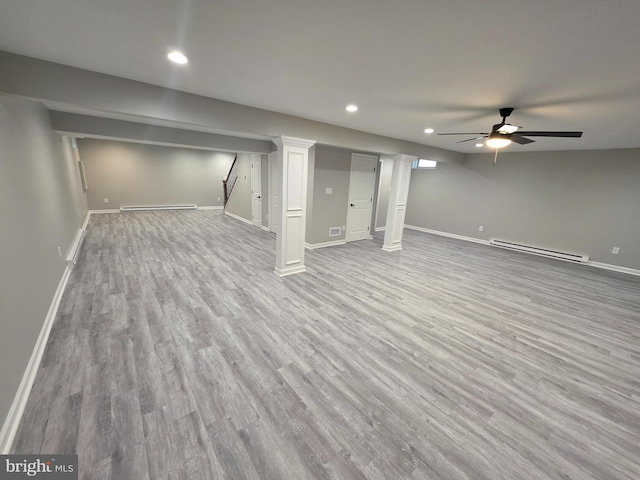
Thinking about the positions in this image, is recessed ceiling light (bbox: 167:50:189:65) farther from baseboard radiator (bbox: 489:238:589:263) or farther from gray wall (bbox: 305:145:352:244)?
baseboard radiator (bbox: 489:238:589:263)

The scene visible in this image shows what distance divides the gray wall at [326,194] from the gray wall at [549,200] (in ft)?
11.3

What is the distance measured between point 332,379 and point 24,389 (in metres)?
2.12

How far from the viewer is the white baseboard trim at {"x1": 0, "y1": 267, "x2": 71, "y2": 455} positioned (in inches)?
51.7

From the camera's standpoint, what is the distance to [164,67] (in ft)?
6.41

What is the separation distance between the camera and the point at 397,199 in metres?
5.39

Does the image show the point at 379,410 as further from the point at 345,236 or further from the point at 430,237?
the point at 430,237

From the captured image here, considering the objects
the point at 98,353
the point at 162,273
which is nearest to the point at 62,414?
the point at 98,353

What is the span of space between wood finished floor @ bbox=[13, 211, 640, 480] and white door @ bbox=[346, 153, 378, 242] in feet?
8.31

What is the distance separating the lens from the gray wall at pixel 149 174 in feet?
24.1

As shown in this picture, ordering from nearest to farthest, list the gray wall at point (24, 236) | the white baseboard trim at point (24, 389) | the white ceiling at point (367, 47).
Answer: the white ceiling at point (367, 47) < the white baseboard trim at point (24, 389) < the gray wall at point (24, 236)

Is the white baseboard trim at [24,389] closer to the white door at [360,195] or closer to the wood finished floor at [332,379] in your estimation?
the wood finished floor at [332,379]

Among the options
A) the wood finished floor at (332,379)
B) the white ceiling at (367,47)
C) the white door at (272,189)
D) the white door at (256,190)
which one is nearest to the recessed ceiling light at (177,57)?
the white ceiling at (367,47)

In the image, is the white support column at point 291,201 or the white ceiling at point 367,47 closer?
the white ceiling at point 367,47

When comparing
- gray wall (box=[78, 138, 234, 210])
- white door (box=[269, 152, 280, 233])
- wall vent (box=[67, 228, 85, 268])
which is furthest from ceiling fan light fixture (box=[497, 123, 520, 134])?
gray wall (box=[78, 138, 234, 210])
